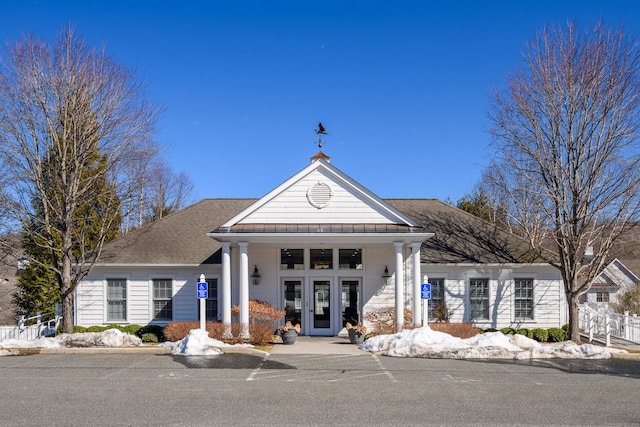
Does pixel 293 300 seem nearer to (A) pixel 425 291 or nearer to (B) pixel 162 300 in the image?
(B) pixel 162 300

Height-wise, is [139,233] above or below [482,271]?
above

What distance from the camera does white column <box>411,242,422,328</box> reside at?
2023 cm

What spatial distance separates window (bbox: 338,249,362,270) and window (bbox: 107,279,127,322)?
8.35m

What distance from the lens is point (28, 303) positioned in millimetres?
30516

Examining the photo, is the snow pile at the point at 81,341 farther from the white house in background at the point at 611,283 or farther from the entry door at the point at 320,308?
the white house in background at the point at 611,283

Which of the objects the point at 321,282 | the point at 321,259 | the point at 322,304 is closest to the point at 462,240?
the point at 321,259

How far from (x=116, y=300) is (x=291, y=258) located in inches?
272

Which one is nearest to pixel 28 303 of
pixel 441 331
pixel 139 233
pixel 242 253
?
pixel 139 233

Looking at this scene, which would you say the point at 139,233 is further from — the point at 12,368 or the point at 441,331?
the point at 441,331

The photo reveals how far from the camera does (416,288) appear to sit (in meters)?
20.3

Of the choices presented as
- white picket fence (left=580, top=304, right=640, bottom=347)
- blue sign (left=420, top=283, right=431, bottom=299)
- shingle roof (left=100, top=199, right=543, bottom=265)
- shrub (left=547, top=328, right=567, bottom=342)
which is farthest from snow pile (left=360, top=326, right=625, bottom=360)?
shingle roof (left=100, top=199, right=543, bottom=265)

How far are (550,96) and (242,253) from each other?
11.7m

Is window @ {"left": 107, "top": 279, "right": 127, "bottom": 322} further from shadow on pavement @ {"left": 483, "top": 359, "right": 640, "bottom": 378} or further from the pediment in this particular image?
shadow on pavement @ {"left": 483, "top": 359, "right": 640, "bottom": 378}

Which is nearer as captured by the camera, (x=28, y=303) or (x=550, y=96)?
(x=550, y=96)
